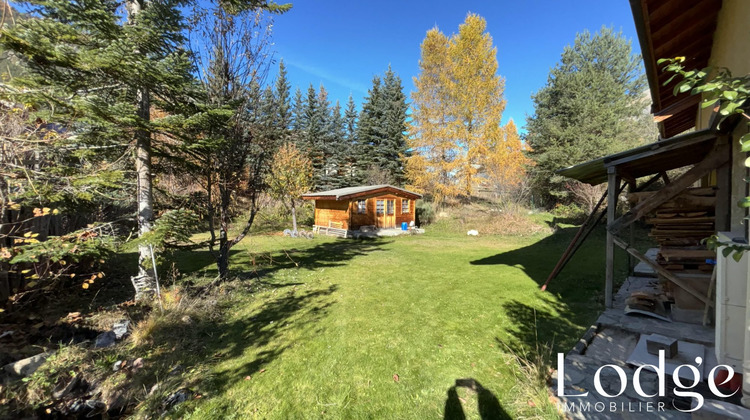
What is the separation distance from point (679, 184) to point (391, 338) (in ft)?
15.7

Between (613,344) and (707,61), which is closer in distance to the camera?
(613,344)

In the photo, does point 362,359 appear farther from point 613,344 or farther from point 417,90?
point 417,90

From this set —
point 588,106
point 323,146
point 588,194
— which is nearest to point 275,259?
point 588,194

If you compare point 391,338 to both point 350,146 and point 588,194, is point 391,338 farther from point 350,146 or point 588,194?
point 350,146

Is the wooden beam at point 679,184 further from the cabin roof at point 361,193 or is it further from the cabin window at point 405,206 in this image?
the cabin window at point 405,206

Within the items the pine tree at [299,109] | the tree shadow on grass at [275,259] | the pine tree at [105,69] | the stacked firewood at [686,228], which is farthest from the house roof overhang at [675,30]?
the pine tree at [299,109]

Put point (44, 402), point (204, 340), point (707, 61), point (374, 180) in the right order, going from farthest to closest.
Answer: point (374, 180) < point (707, 61) < point (204, 340) < point (44, 402)

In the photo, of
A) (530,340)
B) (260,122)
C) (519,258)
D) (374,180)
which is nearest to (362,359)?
(530,340)

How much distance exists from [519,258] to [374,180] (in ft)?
52.8

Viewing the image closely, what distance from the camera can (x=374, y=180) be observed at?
2480 centimetres

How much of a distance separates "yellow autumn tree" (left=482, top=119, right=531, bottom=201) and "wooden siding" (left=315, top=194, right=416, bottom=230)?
5905 mm

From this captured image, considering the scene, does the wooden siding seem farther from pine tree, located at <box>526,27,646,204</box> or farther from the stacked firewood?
the stacked firewood

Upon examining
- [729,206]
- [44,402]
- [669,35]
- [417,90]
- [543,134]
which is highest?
[417,90]

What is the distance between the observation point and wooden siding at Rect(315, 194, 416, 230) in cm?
1675
